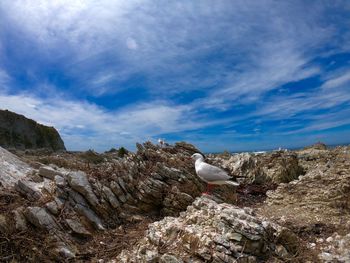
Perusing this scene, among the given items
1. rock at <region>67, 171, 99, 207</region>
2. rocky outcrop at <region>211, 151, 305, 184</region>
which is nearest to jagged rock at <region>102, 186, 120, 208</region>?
rock at <region>67, 171, 99, 207</region>

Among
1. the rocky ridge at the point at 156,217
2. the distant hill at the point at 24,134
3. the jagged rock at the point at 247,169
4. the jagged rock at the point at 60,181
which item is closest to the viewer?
the rocky ridge at the point at 156,217

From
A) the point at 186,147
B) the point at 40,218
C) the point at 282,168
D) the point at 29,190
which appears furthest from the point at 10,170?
the point at 282,168

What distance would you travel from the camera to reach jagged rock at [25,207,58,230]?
9.88 m

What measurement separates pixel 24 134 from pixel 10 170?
36714mm

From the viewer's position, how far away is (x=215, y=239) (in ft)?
25.2

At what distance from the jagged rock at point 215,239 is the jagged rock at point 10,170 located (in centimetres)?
622

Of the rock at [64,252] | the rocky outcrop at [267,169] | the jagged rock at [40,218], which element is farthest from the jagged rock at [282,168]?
the jagged rock at [40,218]

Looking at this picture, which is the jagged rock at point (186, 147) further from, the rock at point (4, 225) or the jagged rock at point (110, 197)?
the rock at point (4, 225)

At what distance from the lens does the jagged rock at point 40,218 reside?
988 cm

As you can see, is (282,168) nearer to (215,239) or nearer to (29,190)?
(215,239)

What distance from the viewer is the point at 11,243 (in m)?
9.18

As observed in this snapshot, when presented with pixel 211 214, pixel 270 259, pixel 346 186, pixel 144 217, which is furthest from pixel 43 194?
pixel 346 186

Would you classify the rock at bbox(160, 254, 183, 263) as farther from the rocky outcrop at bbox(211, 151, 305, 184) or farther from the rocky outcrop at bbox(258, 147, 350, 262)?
the rocky outcrop at bbox(211, 151, 305, 184)

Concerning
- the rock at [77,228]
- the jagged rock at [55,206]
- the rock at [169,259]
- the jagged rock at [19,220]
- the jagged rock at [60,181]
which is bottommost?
the rock at [169,259]
